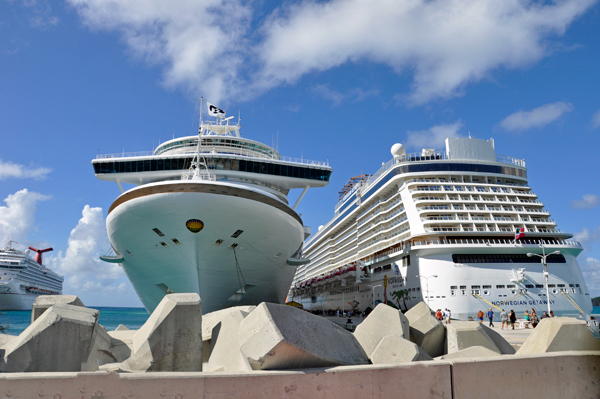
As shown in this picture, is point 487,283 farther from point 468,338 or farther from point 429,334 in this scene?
point 468,338

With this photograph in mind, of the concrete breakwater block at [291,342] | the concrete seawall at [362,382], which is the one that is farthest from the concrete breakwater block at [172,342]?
the concrete seawall at [362,382]

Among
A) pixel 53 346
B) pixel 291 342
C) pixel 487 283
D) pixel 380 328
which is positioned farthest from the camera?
pixel 487 283

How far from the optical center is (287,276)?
25.7 m

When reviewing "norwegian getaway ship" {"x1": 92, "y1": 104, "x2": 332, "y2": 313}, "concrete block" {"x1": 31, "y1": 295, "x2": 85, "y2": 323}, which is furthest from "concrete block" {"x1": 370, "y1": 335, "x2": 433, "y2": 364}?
"norwegian getaway ship" {"x1": 92, "y1": 104, "x2": 332, "y2": 313}

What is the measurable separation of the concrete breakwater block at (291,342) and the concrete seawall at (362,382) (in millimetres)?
773

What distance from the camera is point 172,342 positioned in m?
6.46

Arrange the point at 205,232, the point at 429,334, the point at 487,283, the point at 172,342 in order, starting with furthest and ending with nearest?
the point at 487,283 < the point at 205,232 < the point at 429,334 < the point at 172,342

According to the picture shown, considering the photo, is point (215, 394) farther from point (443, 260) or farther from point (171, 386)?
point (443, 260)

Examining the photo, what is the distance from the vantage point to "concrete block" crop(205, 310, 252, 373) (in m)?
5.87

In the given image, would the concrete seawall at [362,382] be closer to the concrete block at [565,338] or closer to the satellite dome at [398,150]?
the concrete block at [565,338]

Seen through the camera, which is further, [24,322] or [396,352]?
[24,322]

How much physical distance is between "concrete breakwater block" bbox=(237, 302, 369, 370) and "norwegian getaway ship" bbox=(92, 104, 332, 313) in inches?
561

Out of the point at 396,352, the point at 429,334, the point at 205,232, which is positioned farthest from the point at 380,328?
the point at 205,232

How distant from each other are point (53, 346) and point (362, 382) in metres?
4.52
